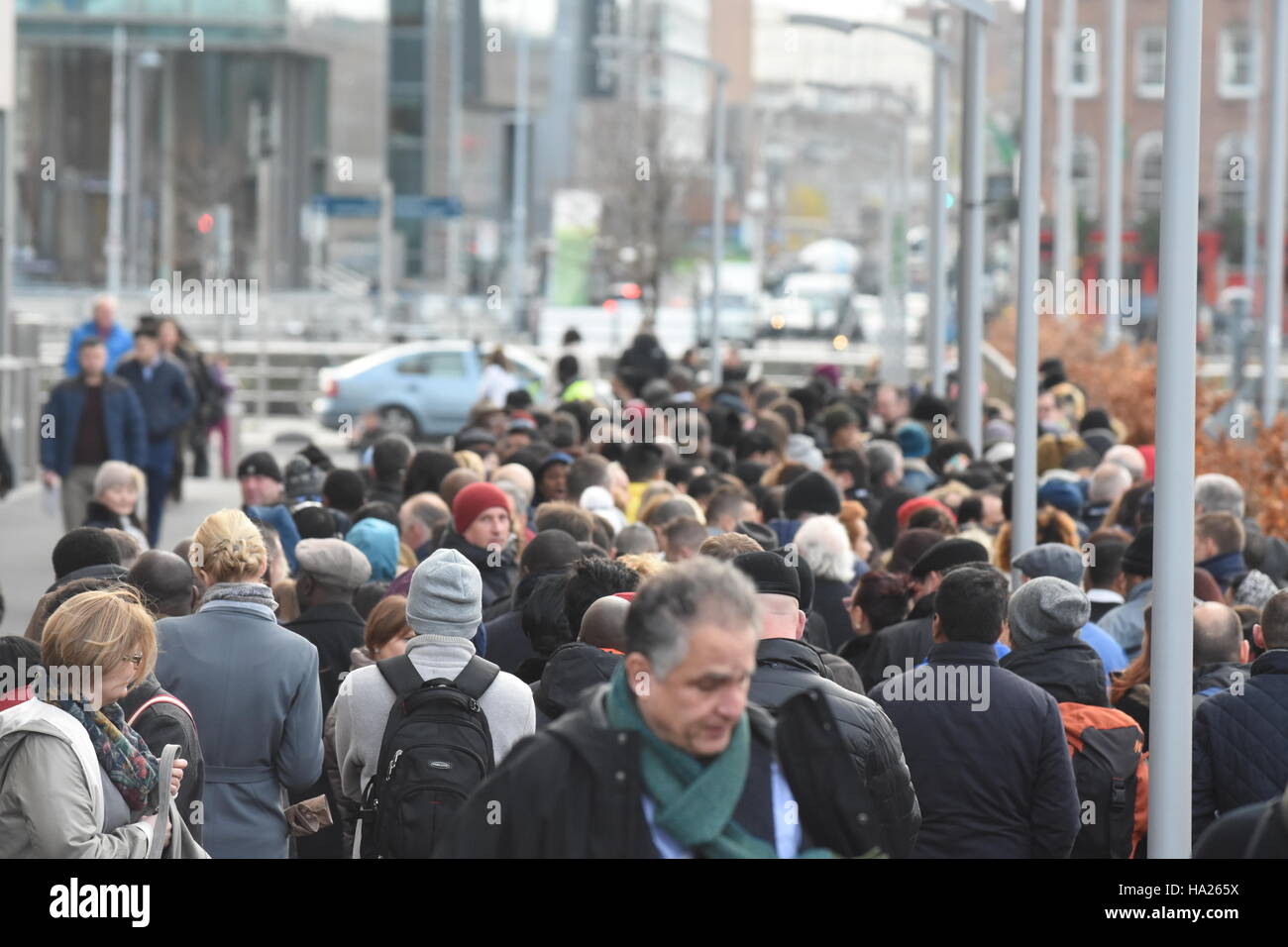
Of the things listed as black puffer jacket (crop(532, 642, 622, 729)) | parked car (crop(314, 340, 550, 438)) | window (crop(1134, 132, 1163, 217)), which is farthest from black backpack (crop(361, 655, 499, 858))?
window (crop(1134, 132, 1163, 217))

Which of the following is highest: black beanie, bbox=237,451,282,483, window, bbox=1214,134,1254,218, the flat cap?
Answer: window, bbox=1214,134,1254,218

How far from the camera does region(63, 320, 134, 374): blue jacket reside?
62.3 ft

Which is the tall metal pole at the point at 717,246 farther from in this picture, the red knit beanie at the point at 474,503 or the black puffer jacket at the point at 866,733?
the black puffer jacket at the point at 866,733

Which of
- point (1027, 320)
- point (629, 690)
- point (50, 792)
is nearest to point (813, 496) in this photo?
point (1027, 320)

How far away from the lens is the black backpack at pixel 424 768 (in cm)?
570

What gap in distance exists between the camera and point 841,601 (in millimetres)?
9484

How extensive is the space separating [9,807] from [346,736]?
1.39 m

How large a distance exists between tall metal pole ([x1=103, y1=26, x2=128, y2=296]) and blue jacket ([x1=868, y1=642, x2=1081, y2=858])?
50467 millimetres

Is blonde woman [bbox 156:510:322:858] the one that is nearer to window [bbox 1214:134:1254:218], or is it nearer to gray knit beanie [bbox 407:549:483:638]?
gray knit beanie [bbox 407:549:483:638]

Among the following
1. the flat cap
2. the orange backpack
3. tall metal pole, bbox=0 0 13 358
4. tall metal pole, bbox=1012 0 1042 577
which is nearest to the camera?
the orange backpack

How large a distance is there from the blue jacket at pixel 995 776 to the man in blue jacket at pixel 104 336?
11953mm

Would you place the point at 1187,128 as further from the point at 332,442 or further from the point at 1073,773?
the point at 332,442

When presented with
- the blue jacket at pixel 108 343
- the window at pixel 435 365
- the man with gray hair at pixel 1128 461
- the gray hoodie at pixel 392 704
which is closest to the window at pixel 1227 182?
the window at pixel 435 365
